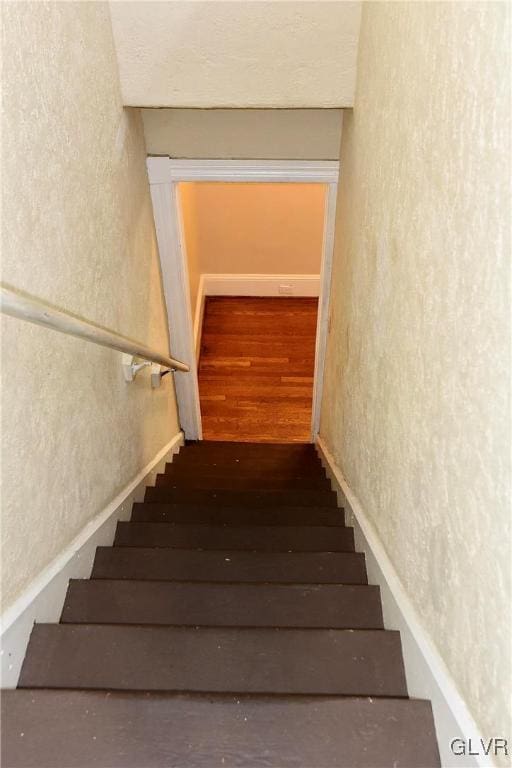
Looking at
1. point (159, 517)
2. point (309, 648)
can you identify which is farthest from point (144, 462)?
point (309, 648)

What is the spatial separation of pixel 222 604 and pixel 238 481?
1.55 m

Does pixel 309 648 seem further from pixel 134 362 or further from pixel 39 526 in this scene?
pixel 134 362

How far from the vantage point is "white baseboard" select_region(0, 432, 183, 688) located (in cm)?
126

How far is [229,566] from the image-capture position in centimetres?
185

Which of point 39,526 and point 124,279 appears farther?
point 124,279

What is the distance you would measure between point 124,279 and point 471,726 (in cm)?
200

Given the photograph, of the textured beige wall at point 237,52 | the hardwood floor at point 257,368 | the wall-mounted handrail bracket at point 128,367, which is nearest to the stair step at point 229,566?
the wall-mounted handrail bracket at point 128,367

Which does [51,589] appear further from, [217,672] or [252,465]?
[252,465]

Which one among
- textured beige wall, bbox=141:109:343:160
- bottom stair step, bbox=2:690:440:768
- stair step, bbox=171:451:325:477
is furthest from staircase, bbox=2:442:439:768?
textured beige wall, bbox=141:109:343:160

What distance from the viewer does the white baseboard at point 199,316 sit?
543 centimetres

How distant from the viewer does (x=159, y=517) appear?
2.39 metres

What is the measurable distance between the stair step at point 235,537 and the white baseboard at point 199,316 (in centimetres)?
324

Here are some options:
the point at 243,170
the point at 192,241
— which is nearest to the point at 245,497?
the point at 243,170

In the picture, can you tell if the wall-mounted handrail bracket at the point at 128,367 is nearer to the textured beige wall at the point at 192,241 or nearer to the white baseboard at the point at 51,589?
Result: the white baseboard at the point at 51,589
